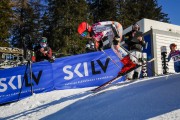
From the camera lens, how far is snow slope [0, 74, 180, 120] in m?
5.91

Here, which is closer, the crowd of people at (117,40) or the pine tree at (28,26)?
the crowd of people at (117,40)

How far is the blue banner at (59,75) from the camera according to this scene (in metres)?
11.3

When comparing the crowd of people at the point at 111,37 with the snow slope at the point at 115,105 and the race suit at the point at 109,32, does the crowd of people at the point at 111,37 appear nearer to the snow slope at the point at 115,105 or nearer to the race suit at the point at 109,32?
the race suit at the point at 109,32

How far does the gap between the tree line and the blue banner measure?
751 inches

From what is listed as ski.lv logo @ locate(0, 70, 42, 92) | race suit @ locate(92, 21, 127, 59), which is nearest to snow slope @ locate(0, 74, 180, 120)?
ski.lv logo @ locate(0, 70, 42, 92)

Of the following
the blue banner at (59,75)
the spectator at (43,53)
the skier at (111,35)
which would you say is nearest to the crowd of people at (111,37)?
the skier at (111,35)

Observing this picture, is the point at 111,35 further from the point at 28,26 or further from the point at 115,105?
the point at 28,26

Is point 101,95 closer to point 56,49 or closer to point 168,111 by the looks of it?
point 168,111

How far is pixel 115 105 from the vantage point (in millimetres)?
7020

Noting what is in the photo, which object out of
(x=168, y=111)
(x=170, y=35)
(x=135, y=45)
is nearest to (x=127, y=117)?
(x=168, y=111)

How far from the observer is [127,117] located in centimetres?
593

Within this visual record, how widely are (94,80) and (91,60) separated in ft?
2.77

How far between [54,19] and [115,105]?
2856cm

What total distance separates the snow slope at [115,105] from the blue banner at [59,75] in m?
1.44
